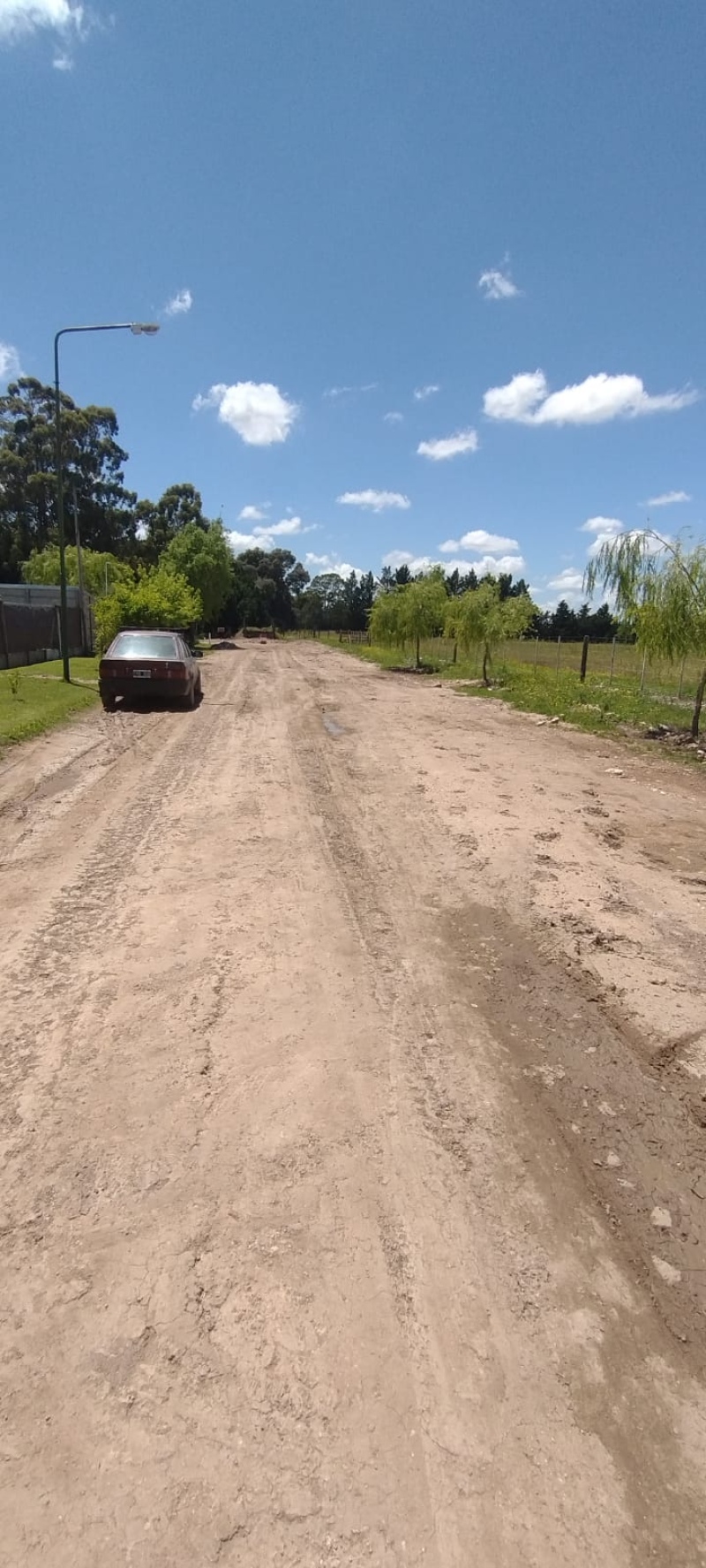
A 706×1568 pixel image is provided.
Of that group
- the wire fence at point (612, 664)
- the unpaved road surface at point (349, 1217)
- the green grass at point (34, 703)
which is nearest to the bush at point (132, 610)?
the green grass at point (34, 703)

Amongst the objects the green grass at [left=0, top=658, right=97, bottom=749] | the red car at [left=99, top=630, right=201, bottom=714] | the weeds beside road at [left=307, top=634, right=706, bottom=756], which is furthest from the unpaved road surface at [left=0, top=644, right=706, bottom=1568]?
the weeds beside road at [left=307, top=634, right=706, bottom=756]

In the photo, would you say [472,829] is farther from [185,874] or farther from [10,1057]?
[10,1057]

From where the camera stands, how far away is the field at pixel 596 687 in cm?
1566

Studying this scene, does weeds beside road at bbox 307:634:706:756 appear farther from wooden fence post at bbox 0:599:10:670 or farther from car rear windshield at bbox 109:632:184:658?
wooden fence post at bbox 0:599:10:670

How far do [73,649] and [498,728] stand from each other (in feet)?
64.4

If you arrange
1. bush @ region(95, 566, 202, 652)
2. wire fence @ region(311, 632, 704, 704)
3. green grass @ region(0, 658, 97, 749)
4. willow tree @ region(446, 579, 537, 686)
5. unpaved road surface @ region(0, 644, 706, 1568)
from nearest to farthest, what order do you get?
1. unpaved road surface @ region(0, 644, 706, 1568)
2. green grass @ region(0, 658, 97, 749)
3. wire fence @ region(311, 632, 704, 704)
4. willow tree @ region(446, 579, 537, 686)
5. bush @ region(95, 566, 202, 652)

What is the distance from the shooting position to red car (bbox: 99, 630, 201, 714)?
44.2 feet

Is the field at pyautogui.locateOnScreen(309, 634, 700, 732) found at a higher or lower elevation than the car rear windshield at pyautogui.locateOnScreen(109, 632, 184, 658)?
lower

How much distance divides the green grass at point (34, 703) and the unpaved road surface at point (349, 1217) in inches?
247

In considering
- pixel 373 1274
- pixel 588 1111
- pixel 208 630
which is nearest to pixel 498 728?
pixel 588 1111

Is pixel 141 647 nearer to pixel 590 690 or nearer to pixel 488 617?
pixel 590 690

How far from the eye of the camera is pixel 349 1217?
242cm

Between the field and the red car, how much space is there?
8003 millimetres

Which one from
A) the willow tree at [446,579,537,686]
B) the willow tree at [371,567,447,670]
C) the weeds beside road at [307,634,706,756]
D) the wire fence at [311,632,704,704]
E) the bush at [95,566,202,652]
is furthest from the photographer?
the willow tree at [371,567,447,670]
